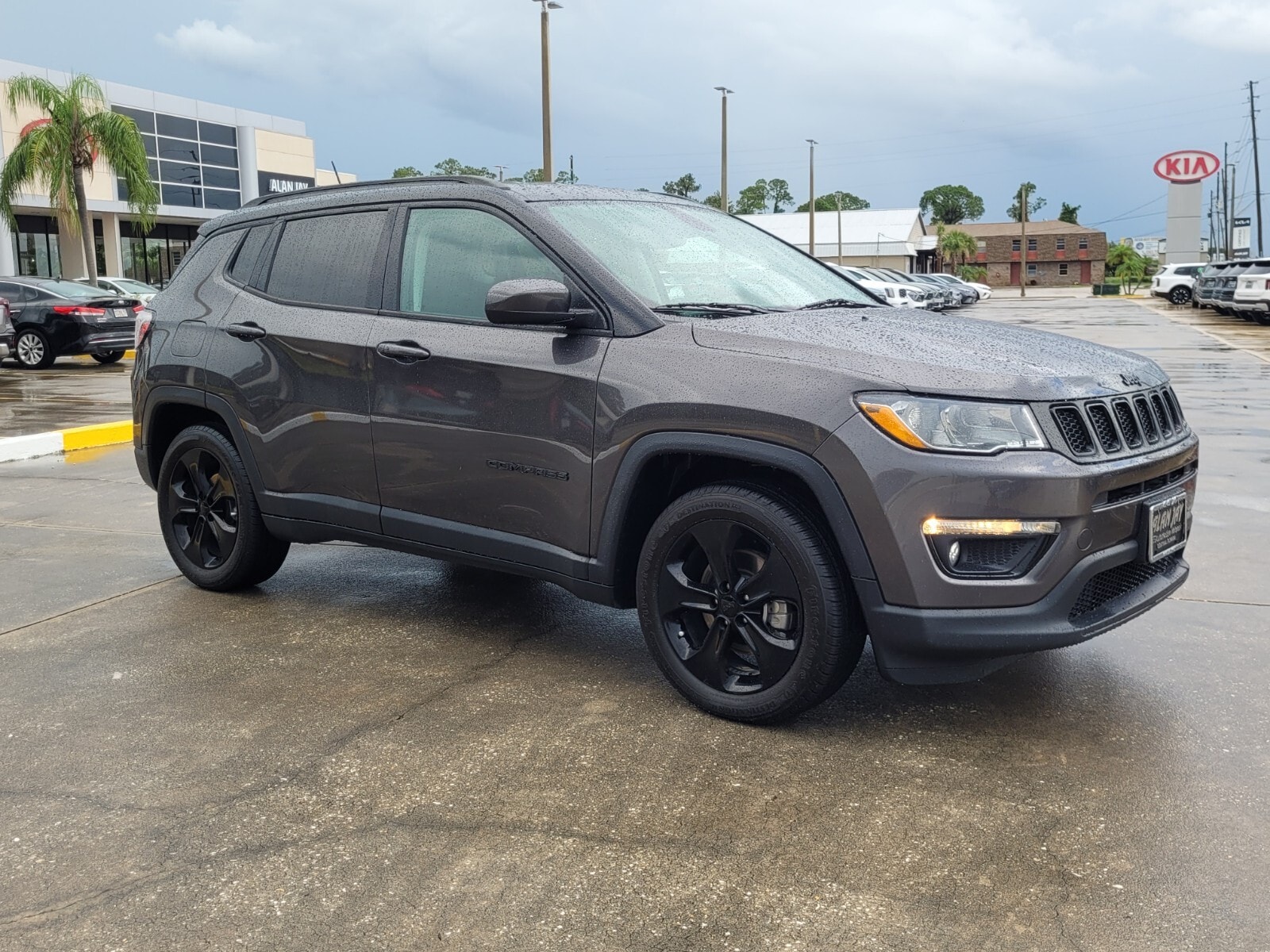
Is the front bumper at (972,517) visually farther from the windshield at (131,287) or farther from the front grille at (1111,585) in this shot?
the windshield at (131,287)

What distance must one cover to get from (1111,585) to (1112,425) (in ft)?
1.56

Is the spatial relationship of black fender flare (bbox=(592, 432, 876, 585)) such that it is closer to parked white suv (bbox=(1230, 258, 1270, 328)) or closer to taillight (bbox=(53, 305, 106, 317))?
taillight (bbox=(53, 305, 106, 317))

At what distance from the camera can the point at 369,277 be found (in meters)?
4.98

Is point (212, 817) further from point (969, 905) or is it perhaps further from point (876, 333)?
point (876, 333)

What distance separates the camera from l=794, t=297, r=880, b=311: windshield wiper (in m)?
4.56

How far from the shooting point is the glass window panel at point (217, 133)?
5228 cm

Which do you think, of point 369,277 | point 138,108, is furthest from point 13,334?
point 138,108

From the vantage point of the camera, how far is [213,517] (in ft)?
18.7

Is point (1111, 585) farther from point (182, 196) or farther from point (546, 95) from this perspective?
point (182, 196)

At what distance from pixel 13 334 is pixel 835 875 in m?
18.9

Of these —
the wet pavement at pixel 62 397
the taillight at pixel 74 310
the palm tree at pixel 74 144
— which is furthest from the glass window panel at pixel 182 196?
the taillight at pixel 74 310

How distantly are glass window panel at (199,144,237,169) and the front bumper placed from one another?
53413mm

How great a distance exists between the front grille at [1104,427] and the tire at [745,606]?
83 cm

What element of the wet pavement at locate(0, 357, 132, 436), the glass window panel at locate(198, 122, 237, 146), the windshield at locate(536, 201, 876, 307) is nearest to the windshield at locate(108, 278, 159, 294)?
the wet pavement at locate(0, 357, 132, 436)
